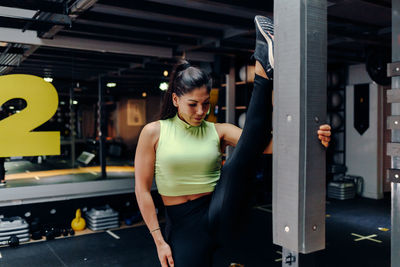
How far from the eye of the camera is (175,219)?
1.62 m

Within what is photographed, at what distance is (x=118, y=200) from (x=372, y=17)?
4297 millimetres

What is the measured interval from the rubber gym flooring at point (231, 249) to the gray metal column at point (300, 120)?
3120 mm

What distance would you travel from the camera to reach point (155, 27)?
4652 mm

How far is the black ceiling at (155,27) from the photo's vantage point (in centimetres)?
377

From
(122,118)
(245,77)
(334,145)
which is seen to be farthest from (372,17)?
(122,118)

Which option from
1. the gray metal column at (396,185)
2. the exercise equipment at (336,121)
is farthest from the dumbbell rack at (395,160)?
the exercise equipment at (336,121)

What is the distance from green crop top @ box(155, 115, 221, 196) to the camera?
1.54m

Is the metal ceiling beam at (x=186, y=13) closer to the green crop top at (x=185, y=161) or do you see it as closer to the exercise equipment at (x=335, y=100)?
the green crop top at (x=185, y=161)

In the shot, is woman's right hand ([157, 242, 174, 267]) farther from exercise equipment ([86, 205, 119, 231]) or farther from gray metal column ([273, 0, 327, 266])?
exercise equipment ([86, 205, 119, 231])

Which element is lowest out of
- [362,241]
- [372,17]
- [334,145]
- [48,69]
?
[362,241]

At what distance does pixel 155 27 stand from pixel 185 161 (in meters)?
3.44

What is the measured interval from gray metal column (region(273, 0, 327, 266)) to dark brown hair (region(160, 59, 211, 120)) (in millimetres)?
737

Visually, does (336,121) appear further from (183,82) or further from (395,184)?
(183,82)

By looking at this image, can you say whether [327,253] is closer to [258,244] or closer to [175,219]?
[258,244]
